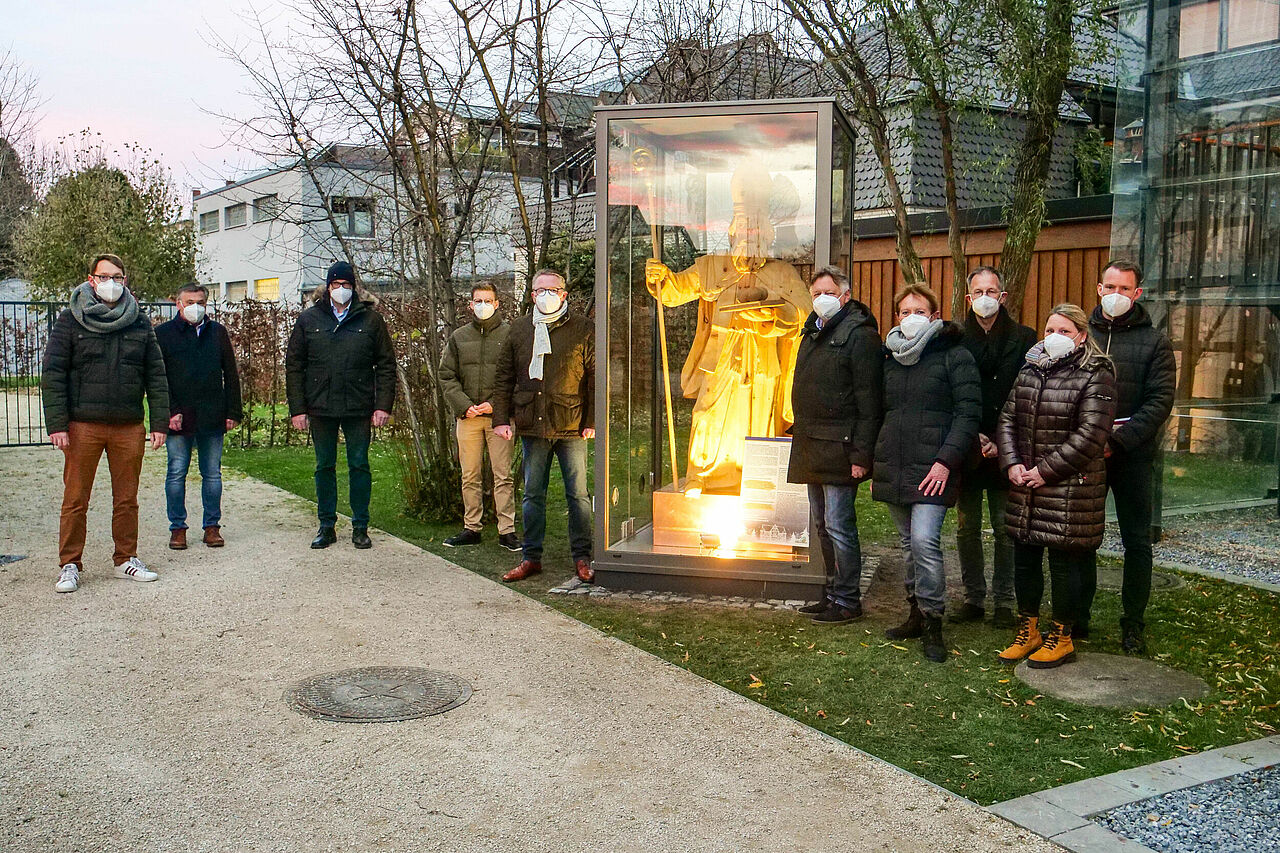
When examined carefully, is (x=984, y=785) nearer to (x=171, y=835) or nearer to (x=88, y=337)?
(x=171, y=835)

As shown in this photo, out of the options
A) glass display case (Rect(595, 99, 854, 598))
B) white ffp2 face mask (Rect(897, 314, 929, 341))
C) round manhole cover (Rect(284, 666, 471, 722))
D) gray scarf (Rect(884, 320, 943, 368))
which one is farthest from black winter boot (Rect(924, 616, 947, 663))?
round manhole cover (Rect(284, 666, 471, 722))

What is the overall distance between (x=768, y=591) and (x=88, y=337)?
4.60 metres

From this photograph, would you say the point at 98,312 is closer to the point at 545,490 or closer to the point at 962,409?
the point at 545,490

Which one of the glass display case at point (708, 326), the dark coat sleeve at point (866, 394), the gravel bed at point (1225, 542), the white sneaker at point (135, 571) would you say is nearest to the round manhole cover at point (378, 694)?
the glass display case at point (708, 326)

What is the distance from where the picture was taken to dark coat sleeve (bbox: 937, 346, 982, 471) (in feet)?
18.9

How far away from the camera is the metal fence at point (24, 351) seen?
16250 mm

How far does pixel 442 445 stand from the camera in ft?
32.0

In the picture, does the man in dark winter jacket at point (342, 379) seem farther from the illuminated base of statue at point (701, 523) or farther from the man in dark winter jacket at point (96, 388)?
the illuminated base of statue at point (701, 523)

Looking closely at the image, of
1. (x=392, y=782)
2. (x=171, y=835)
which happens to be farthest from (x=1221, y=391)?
(x=171, y=835)

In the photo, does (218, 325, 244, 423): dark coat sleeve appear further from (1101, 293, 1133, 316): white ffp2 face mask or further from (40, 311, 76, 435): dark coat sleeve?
(1101, 293, 1133, 316): white ffp2 face mask

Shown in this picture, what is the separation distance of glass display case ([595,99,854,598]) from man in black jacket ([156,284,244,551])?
3084 millimetres

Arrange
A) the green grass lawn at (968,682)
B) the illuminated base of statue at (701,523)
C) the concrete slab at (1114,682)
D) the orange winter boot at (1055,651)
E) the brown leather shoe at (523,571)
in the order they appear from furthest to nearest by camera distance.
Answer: the brown leather shoe at (523,571) → the illuminated base of statue at (701,523) → the orange winter boot at (1055,651) → the concrete slab at (1114,682) → the green grass lawn at (968,682)

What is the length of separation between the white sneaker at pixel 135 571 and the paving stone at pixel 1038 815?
5.70m

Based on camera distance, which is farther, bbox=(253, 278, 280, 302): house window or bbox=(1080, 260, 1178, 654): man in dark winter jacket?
bbox=(253, 278, 280, 302): house window
